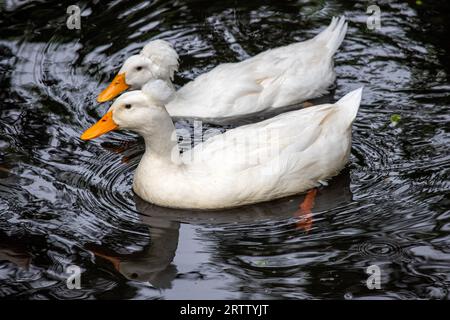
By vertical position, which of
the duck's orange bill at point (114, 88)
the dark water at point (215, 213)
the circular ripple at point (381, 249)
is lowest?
the circular ripple at point (381, 249)

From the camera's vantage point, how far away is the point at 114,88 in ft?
30.0

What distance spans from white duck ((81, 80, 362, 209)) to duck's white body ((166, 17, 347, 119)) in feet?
4.26

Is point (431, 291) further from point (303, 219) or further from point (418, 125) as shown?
point (418, 125)

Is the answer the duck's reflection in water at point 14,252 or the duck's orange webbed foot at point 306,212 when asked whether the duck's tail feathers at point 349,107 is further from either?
the duck's reflection in water at point 14,252

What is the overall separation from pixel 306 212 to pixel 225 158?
→ 0.81 meters

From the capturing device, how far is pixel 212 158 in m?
7.45

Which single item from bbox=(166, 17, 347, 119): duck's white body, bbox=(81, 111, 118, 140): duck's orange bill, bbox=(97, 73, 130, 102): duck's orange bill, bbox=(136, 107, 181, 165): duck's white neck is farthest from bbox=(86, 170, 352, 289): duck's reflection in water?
bbox=(97, 73, 130, 102): duck's orange bill

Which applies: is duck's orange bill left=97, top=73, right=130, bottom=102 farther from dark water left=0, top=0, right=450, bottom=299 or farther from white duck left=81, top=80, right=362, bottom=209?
white duck left=81, top=80, right=362, bottom=209

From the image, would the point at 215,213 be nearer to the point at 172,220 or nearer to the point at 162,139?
the point at 172,220

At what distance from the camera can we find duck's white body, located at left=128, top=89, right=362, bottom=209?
739cm

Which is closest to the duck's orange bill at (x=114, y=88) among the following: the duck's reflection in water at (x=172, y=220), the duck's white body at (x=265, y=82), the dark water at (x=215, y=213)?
the dark water at (x=215, y=213)

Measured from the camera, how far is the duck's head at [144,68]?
915cm

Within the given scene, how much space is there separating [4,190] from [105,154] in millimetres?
1057

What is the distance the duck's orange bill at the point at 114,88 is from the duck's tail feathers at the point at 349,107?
241 cm
